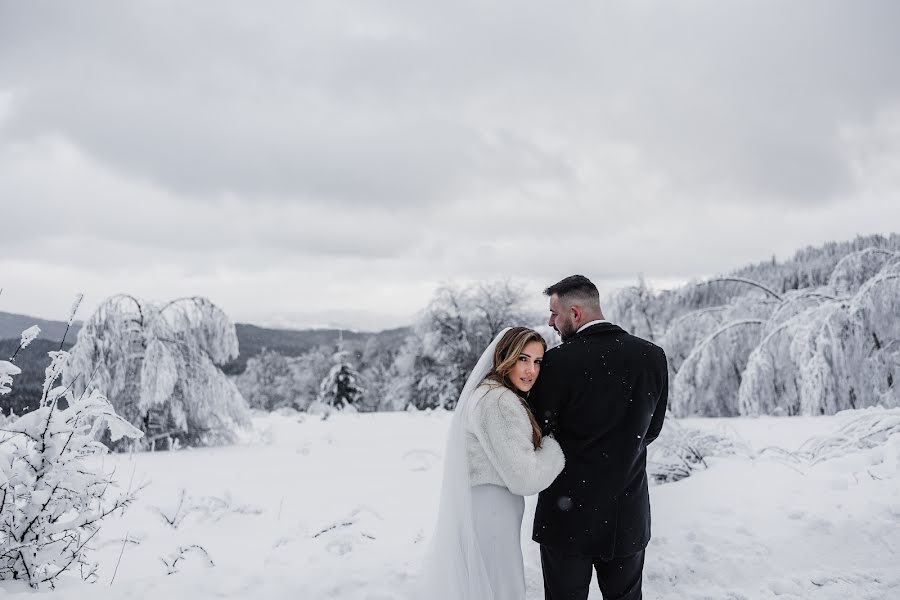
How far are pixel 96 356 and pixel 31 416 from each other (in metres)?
7.02

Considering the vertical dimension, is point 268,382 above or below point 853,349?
below

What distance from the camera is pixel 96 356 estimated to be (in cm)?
911

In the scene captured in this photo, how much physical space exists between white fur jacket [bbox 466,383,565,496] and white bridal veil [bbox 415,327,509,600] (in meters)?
0.13

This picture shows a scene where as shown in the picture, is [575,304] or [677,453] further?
[677,453]

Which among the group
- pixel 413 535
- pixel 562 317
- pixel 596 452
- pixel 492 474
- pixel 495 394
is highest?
pixel 562 317

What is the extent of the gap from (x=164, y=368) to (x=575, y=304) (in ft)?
26.7

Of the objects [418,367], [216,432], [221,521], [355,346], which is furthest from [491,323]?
[355,346]

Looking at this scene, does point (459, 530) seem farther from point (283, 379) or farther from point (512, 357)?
point (283, 379)

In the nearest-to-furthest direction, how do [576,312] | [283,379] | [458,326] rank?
[576,312]
[458,326]
[283,379]

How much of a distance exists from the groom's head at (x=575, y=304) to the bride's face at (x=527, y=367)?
20 centimetres

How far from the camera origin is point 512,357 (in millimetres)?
2666

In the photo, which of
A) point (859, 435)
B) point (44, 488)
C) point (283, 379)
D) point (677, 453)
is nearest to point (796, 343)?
point (859, 435)

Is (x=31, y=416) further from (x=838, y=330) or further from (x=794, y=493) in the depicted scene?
(x=838, y=330)

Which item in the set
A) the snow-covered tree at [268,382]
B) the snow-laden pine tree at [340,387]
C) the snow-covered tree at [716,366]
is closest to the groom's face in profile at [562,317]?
the snow-covered tree at [716,366]
